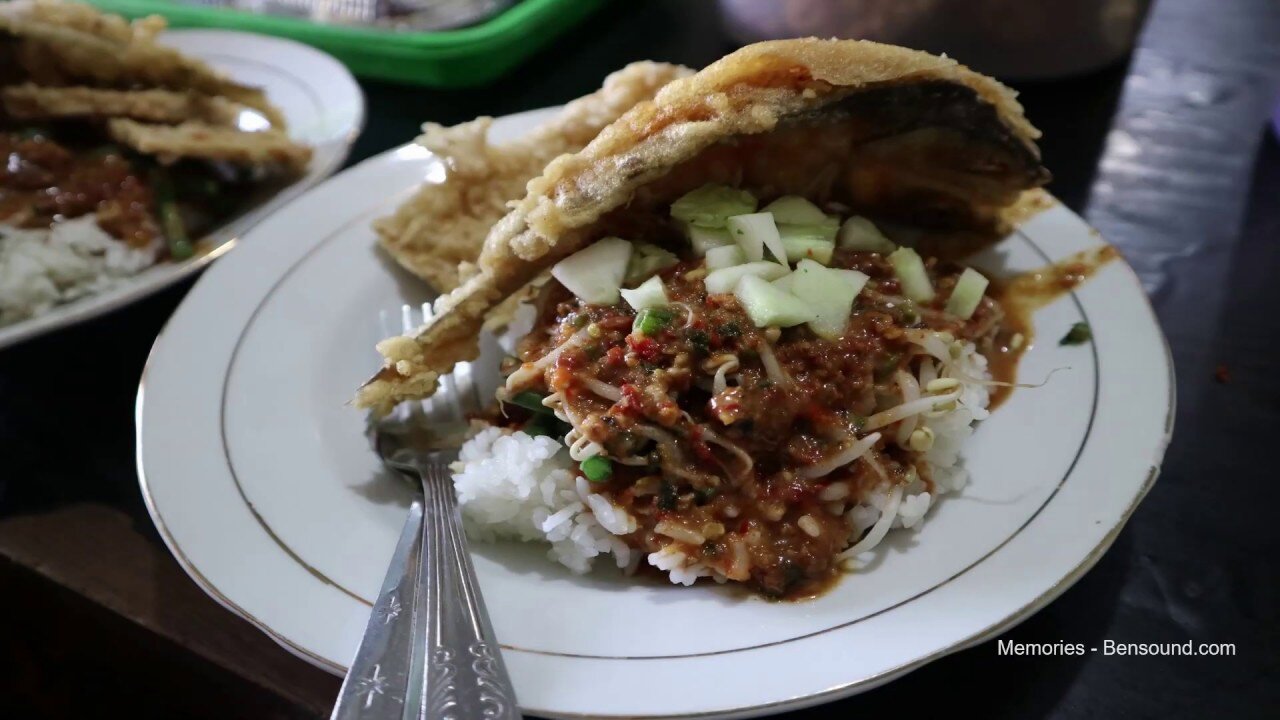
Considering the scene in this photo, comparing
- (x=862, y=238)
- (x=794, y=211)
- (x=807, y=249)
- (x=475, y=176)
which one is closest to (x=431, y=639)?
(x=807, y=249)

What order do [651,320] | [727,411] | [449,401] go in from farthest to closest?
[449,401], [651,320], [727,411]

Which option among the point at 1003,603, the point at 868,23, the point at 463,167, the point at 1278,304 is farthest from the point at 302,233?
the point at 1278,304

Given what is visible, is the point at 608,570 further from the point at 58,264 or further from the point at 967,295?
the point at 58,264

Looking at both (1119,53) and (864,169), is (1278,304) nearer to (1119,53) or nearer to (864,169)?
(864,169)

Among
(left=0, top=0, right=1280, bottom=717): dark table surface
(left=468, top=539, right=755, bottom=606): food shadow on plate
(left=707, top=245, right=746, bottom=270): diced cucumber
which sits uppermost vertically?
(left=707, top=245, right=746, bottom=270): diced cucumber

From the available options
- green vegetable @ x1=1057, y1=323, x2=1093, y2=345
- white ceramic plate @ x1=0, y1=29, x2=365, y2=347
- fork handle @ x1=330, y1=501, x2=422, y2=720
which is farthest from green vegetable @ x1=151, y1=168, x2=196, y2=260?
green vegetable @ x1=1057, y1=323, x2=1093, y2=345

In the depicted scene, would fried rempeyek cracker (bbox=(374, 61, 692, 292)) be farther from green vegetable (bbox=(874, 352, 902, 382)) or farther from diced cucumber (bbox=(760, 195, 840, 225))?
green vegetable (bbox=(874, 352, 902, 382))
